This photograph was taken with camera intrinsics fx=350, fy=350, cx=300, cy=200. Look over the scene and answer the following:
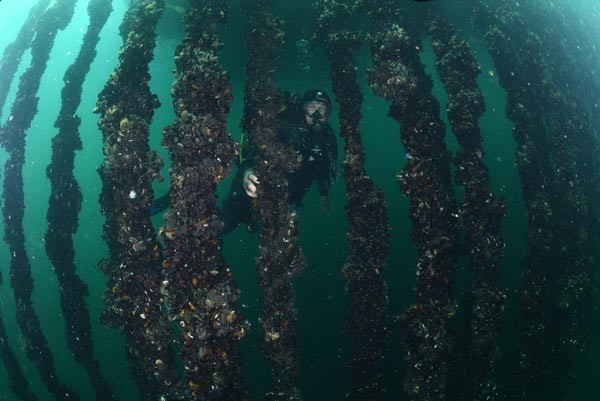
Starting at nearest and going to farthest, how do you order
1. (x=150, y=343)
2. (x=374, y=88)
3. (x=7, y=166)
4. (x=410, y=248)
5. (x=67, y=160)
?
(x=150, y=343), (x=374, y=88), (x=67, y=160), (x=7, y=166), (x=410, y=248)

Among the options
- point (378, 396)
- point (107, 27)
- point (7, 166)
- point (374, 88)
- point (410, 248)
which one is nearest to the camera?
point (378, 396)

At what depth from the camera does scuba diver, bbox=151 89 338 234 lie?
8.19 meters

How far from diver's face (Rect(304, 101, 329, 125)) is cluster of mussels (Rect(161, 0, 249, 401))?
3412 millimetres

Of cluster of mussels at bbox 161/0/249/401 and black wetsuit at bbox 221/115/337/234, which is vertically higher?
black wetsuit at bbox 221/115/337/234

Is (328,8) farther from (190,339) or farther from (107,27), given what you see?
(107,27)

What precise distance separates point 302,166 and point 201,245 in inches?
173

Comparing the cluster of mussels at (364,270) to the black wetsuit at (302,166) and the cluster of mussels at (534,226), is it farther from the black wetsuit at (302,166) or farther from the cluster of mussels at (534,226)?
the cluster of mussels at (534,226)

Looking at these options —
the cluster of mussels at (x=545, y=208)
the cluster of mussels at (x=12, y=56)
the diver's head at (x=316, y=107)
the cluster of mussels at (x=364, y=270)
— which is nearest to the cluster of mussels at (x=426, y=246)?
the cluster of mussels at (x=364, y=270)

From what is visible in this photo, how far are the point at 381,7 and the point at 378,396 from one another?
6.84m

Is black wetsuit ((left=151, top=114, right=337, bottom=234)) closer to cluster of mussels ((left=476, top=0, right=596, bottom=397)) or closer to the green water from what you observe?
the green water

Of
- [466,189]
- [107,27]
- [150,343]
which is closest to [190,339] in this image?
[150,343]

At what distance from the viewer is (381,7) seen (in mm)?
6574

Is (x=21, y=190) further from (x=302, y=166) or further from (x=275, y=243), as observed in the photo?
(x=275, y=243)

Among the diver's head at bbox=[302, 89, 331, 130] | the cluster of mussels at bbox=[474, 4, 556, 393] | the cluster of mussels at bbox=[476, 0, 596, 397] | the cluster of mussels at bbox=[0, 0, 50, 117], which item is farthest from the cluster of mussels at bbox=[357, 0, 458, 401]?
the cluster of mussels at bbox=[0, 0, 50, 117]
